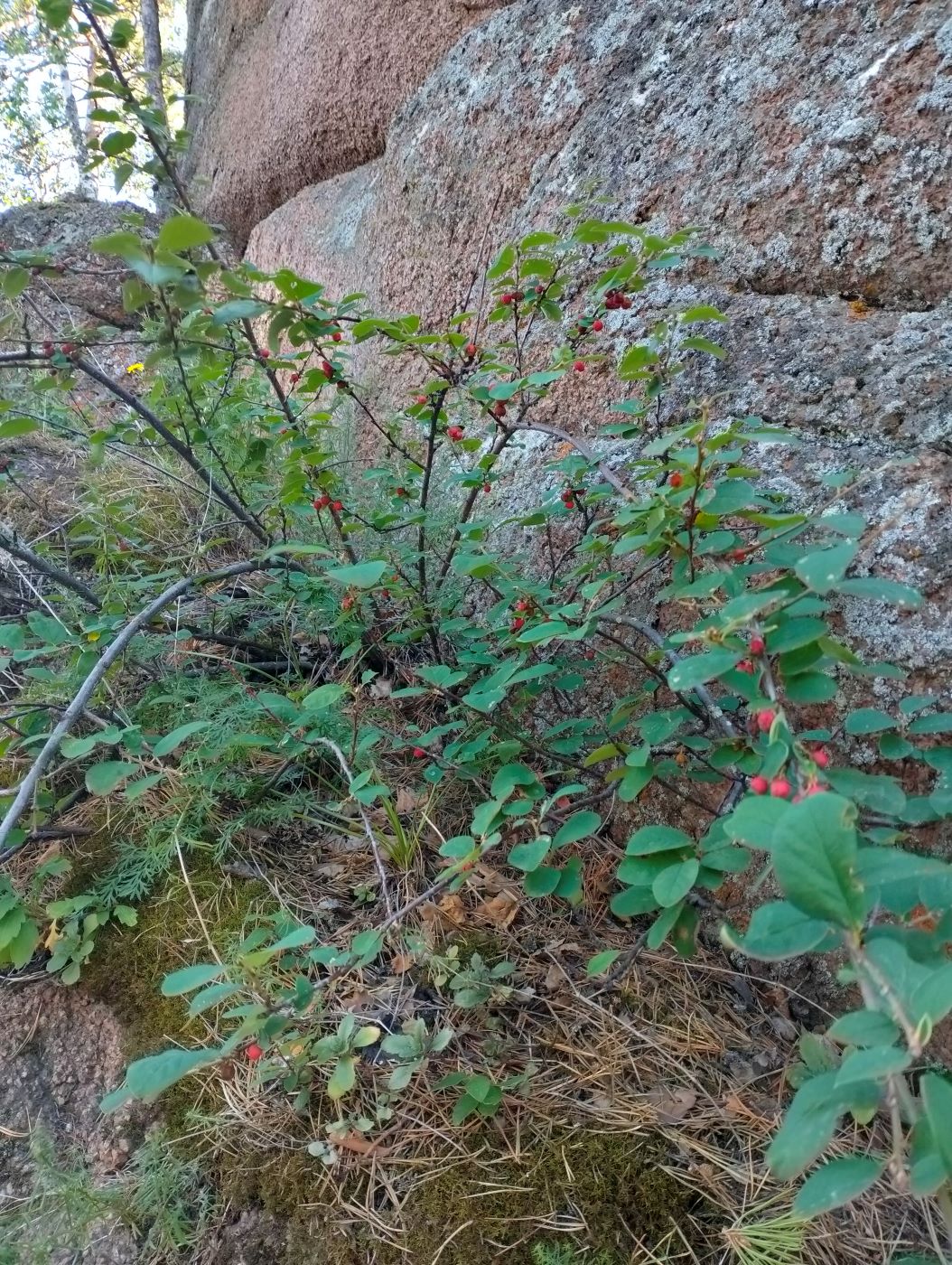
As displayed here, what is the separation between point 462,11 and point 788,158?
192 centimetres

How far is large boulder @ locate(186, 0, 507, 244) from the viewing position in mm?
3188

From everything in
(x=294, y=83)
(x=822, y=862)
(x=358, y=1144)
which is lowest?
(x=358, y=1144)

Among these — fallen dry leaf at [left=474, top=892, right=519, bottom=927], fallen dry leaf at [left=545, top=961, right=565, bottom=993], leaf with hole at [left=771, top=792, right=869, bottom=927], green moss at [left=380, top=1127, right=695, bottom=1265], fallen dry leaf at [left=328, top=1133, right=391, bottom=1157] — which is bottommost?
green moss at [left=380, top=1127, right=695, bottom=1265]

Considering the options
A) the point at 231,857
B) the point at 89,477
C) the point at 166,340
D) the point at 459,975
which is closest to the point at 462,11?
the point at 89,477

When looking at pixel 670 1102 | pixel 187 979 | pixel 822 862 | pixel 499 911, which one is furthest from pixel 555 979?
pixel 822 862

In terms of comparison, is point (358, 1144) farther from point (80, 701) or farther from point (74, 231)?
point (74, 231)

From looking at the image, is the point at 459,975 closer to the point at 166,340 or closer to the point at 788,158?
the point at 166,340

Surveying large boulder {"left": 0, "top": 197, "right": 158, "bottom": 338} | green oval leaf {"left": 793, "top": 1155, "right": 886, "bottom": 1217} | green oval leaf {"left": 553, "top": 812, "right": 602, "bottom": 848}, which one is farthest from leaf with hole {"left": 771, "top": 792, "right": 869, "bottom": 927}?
large boulder {"left": 0, "top": 197, "right": 158, "bottom": 338}

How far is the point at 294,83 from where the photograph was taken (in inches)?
156

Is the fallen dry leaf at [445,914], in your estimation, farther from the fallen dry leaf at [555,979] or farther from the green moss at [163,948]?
the green moss at [163,948]

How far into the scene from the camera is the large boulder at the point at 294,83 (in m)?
3.19

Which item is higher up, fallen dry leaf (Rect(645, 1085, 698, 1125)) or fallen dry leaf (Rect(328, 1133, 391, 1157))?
fallen dry leaf (Rect(328, 1133, 391, 1157))

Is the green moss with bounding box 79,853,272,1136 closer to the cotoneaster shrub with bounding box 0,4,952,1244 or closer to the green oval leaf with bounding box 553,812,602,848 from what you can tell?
the cotoneaster shrub with bounding box 0,4,952,1244

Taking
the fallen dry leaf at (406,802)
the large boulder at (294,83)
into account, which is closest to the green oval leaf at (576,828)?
the fallen dry leaf at (406,802)
